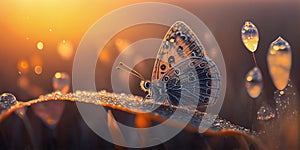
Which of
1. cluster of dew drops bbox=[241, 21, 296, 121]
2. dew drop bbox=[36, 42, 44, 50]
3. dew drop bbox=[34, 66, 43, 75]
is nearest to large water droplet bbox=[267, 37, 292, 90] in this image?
cluster of dew drops bbox=[241, 21, 296, 121]

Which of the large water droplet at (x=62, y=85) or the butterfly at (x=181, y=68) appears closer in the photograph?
the large water droplet at (x=62, y=85)

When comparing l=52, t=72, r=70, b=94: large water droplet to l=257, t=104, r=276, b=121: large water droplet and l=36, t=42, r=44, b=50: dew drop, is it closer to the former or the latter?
l=257, t=104, r=276, b=121: large water droplet

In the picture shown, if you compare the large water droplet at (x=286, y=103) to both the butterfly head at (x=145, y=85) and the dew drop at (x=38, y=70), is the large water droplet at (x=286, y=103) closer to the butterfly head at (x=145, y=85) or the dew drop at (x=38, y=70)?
the butterfly head at (x=145, y=85)

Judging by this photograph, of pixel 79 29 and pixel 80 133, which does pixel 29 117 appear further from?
pixel 79 29

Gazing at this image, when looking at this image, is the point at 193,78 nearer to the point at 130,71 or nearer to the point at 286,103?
the point at 130,71

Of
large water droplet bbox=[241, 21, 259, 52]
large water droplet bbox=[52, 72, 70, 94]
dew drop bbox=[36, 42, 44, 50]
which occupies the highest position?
large water droplet bbox=[241, 21, 259, 52]

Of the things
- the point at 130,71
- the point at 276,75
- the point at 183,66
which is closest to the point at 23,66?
the point at 130,71

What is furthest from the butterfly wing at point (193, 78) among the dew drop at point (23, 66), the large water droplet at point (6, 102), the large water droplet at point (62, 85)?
the dew drop at point (23, 66)
